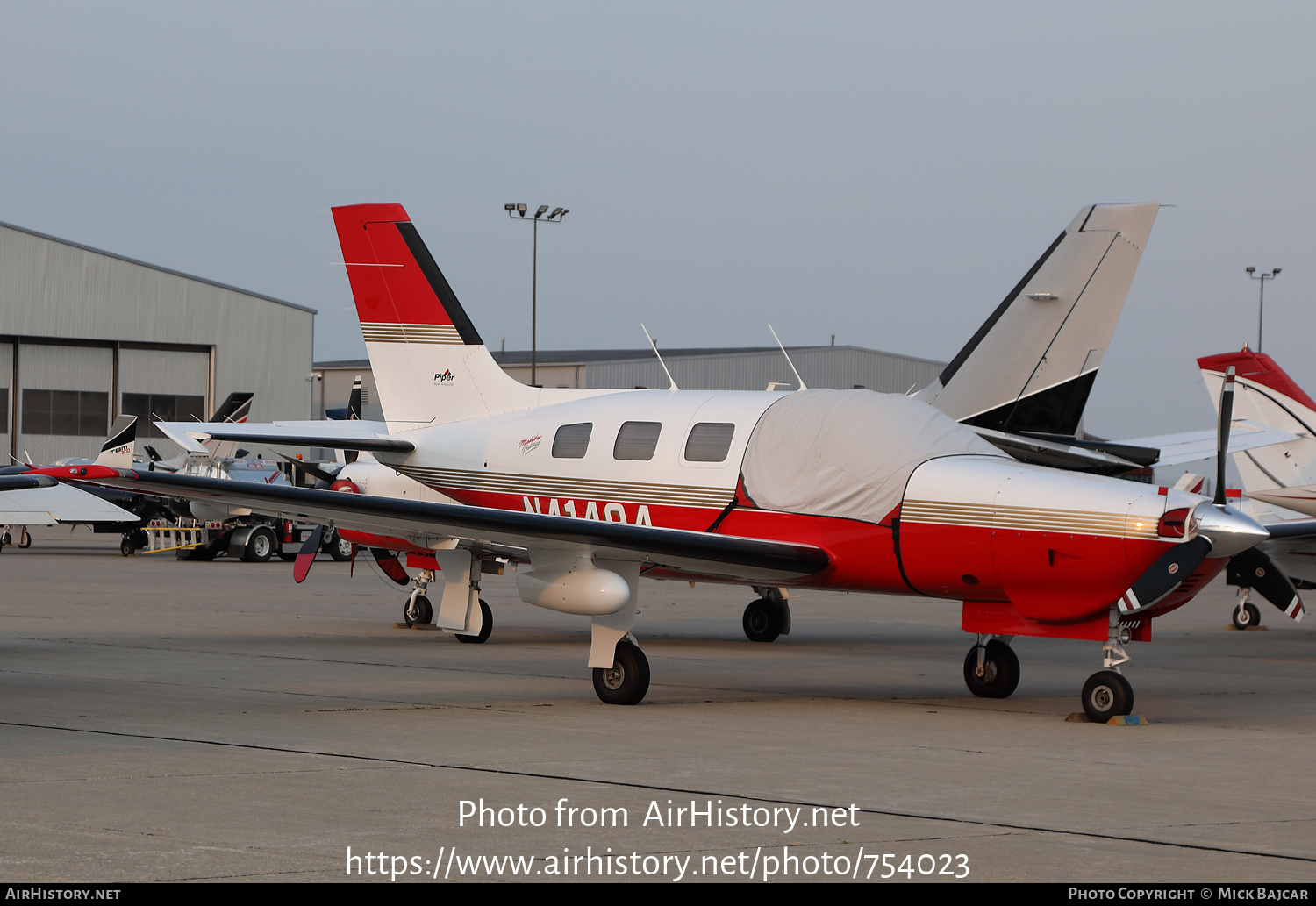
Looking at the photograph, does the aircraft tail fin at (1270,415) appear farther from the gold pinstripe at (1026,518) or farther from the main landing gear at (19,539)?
the main landing gear at (19,539)

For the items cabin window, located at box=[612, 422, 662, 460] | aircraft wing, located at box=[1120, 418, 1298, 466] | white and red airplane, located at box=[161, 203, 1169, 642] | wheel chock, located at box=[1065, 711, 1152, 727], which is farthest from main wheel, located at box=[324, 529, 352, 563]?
wheel chock, located at box=[1065, 711, 1152, 727]

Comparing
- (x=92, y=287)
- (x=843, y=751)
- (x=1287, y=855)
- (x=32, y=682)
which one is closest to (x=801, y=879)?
(x=1287, y=855)

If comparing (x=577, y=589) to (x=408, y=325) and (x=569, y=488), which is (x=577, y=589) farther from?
(x=408, y=325)

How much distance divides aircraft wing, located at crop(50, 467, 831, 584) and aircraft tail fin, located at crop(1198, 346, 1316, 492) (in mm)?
12140

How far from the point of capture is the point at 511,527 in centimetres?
1001

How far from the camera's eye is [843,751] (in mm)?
8352

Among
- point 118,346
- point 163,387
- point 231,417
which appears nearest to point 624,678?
point 231,417

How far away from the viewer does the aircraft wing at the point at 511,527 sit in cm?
994

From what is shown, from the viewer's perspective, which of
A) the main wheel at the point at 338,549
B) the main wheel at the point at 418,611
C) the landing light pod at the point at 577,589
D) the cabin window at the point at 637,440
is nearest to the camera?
the landing light pod at the point at 577,589

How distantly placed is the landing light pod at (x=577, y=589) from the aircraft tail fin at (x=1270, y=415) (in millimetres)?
12989

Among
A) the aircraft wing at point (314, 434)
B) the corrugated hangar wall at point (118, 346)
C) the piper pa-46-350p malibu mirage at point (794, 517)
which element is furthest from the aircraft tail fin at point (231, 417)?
the piper pa-46-350p malibu mirage at point (794, 517)

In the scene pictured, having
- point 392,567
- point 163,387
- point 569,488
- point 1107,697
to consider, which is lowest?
point 1107,697

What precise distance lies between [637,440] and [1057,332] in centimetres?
654
